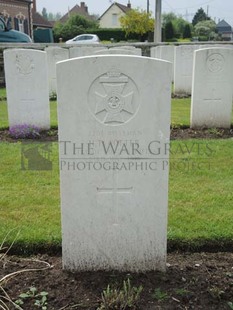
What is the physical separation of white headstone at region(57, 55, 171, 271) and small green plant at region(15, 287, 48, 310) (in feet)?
1.02

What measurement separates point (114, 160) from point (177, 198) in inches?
68.0

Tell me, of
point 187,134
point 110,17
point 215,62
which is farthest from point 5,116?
point 110,17

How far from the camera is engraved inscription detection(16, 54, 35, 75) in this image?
6758 millimetres

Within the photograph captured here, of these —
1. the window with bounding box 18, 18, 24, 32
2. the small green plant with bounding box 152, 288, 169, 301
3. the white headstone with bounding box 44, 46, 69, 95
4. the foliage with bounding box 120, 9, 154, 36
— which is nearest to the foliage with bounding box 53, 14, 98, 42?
the window with bounding box 18, 18, 24, 32

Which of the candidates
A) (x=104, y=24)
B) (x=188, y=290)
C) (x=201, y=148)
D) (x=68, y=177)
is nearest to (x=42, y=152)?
(x=201, y=148)

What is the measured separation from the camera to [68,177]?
104 inches

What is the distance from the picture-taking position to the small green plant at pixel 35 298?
2457mm

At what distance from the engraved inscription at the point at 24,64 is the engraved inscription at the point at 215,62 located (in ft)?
10.5

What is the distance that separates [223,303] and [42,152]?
3.97 meters

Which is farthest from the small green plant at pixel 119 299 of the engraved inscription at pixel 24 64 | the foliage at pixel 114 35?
the foliage at pixel 114 35

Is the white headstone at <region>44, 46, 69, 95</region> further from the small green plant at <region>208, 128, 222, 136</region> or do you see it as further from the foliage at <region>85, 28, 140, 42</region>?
the foliage at <region>85, 28, 140, 42</region>

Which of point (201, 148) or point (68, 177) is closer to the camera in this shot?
point (68, 177)

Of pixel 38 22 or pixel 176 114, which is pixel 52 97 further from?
pixel 38 22

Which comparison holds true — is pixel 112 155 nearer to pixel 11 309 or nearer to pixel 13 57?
pixel 11 309
